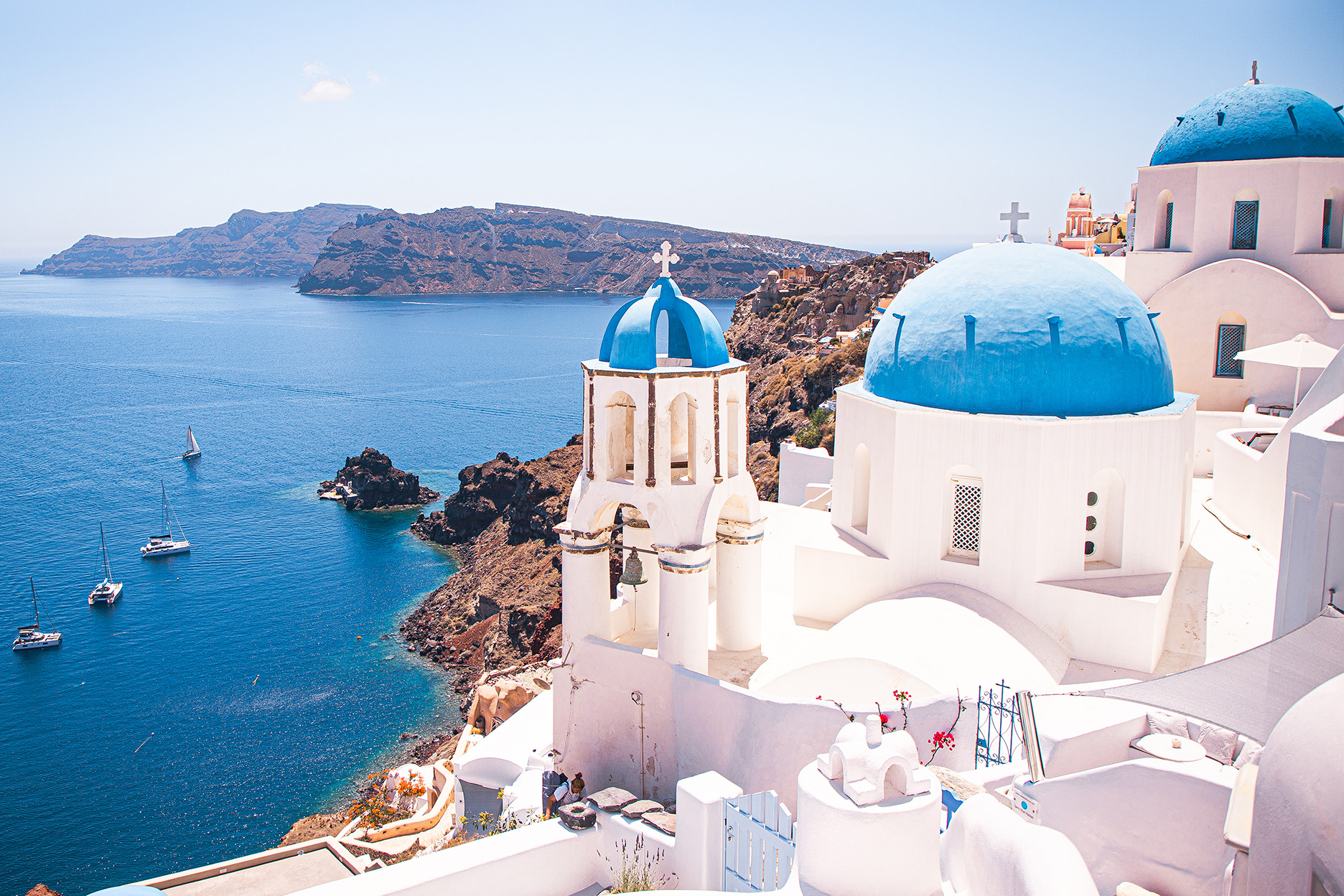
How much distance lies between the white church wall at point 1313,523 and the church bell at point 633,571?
22.3 ft

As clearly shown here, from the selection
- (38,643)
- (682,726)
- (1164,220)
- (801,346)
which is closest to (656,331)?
(682,726)

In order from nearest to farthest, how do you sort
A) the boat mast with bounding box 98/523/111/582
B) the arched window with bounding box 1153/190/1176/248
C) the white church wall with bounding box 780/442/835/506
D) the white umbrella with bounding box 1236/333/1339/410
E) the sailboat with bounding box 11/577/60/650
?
the white umbrella with bounding box 1236/333/1339/410 → the arched window with bounding box 1153/190/1176/248 → the white church wall with bounding box 780/442/835/506 → the sailboat with bounding box 11/577/60/650 → the boat mast with bounding box 98/523/111/582

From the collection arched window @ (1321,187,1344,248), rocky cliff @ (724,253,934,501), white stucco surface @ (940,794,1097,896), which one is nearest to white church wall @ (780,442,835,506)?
rocky cliff @ (724,253,934,501)

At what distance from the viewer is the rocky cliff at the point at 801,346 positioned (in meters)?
42.2

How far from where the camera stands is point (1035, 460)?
36.8ft

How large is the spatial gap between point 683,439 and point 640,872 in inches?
199

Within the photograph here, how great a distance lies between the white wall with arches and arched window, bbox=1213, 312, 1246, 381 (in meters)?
7.55

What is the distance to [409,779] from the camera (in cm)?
1808

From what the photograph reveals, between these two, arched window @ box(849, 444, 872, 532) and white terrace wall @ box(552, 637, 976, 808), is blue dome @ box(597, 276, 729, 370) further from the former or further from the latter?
white terrace wall @ box(552, 637, 976, 808)

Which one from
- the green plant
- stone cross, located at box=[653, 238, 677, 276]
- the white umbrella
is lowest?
the green plant

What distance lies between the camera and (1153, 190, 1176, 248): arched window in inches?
746

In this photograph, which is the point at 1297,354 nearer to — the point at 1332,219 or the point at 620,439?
the point at 1332,219

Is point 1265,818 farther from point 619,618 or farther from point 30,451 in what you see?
point 30,451

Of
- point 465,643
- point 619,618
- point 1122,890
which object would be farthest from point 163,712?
point 1122,890
